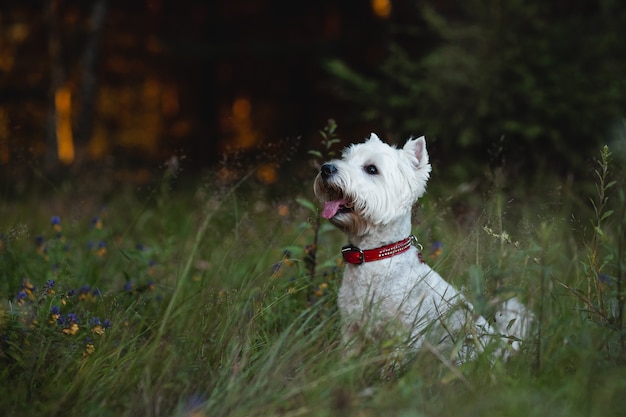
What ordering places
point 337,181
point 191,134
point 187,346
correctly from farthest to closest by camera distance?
point 191,134 → point 337,181 → point 187,346

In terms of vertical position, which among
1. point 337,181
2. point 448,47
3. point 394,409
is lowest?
point 394,409

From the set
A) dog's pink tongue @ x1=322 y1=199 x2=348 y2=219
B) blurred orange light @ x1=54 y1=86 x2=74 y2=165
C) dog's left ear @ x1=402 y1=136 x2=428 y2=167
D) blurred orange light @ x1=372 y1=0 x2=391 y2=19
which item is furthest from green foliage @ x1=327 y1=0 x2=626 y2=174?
blurred orange light @ x1=54 y1=86 x2=74 y2=165

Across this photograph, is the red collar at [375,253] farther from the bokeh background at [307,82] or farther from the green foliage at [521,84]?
the green foliage at [521,84]

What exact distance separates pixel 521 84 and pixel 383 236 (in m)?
4.55

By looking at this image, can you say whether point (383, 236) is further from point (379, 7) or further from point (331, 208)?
point (379, 7)

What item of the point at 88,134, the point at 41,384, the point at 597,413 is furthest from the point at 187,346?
the point at 88,134

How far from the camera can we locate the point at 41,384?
3.05m

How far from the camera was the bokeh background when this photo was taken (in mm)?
7613

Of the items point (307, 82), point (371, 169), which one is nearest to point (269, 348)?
point (371, 169)

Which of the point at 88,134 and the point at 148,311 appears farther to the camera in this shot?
the point at 88,134

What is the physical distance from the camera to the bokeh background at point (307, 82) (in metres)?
7.61

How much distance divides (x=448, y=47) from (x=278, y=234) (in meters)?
4.33

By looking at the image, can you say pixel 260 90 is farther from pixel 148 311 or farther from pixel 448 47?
pixel 148 311

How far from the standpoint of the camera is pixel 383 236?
3.86 meters
